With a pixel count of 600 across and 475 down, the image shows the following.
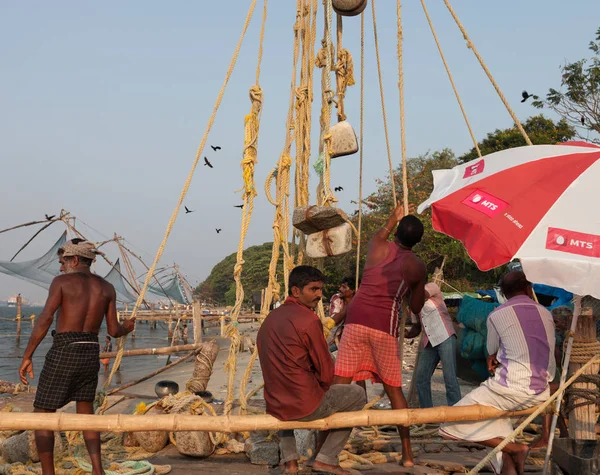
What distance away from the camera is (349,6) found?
4906mm

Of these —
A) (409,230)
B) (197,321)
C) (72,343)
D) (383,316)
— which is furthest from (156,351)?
(197,321)

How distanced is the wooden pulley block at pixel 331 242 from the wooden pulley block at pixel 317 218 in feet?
0.17

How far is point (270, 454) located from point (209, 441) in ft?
1.55

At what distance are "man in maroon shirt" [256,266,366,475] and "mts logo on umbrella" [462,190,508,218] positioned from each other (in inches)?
40.1

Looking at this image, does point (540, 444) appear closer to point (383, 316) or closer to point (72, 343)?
Result: point (383, 316)

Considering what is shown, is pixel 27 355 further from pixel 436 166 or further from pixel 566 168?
pixel 436 166

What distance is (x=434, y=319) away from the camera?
5137 millimetres

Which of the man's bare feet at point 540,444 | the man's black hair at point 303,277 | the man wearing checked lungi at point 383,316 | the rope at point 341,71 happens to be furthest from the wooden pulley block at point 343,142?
the man's bare feet at point 540,444

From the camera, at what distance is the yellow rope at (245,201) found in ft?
13.9

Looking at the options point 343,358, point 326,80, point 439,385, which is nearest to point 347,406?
point 343,358

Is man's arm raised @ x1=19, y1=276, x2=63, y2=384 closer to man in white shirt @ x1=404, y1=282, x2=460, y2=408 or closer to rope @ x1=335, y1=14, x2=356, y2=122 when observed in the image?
rope @ x1=335, y1=14, x2=356, y2=122

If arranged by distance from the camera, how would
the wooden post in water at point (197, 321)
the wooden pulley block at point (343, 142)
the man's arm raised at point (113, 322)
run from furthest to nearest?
the wooden post in water at point (197, 321) < the wooden pulley block at point (343, 142) < the man's arm raised at point (113, 322)

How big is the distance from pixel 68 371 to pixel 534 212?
2983mm

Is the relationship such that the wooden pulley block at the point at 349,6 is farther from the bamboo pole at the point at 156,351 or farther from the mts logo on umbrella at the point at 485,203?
the bamboo pole at the point at 156,351
